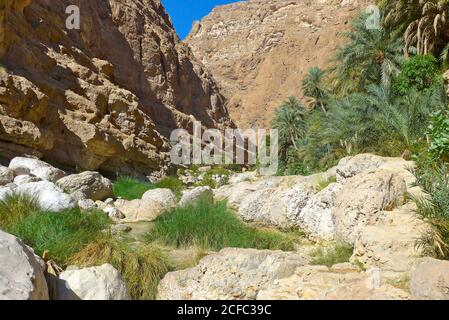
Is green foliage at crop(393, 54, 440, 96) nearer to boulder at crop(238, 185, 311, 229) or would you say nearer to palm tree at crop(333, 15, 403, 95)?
palm tree at crop(333, 15, 403, 95)

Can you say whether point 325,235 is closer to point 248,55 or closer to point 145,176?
point 145,176

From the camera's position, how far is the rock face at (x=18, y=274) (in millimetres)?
2510

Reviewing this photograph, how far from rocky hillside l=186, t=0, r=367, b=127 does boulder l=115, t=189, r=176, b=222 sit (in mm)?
46564

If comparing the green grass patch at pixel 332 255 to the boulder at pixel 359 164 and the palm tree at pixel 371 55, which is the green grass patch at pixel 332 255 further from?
the palm tree at pixel 371 55

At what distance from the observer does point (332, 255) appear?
4.77 meters

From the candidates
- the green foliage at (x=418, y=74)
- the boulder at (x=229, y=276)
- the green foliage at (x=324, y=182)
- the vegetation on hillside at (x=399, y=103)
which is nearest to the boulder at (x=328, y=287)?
the boulder at (x=229, y=276)

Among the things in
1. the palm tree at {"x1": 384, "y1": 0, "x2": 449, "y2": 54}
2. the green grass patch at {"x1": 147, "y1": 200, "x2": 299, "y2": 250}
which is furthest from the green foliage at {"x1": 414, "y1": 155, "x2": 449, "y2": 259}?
the palm tree at {"x1": 384, "y1": 0, "x2": 449, "y2": 54}

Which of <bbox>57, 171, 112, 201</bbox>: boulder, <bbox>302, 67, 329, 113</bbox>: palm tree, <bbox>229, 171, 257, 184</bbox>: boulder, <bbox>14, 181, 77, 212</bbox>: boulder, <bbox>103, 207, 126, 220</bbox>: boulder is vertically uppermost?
<bbox>302, 67, 329, 113</bbox>: palm tree

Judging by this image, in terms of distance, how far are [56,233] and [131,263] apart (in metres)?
1.04

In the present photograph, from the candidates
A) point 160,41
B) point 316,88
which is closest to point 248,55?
point 160,41

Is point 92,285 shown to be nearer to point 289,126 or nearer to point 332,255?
point 332,255

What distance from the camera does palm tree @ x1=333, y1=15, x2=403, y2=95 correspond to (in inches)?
714

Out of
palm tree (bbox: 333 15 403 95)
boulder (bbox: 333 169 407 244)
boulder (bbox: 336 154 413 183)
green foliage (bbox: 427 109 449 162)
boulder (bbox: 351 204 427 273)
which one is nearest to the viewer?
boulder (bbox: 351 204 427 273)
